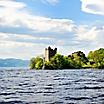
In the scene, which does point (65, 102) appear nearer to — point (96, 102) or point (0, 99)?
point (96, 102)

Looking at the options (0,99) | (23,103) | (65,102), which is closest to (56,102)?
(65,102)

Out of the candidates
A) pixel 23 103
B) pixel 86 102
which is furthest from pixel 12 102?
pixel 86 102

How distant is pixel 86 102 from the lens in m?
45.0

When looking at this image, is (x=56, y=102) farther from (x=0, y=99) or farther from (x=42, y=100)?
(x=0, y=99)

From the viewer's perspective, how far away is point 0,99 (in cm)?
4875

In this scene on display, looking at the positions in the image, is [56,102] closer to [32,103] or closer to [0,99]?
[32,103]

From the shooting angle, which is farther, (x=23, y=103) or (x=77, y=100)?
(x=77, y=100)

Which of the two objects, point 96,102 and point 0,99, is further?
point 0,99

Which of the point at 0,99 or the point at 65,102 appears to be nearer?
the point at 65,102

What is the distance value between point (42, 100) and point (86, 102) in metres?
5.57

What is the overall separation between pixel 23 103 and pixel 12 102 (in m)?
2.12

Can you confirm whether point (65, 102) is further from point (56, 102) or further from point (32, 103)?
point (32, 103)

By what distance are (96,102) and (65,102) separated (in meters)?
3.55

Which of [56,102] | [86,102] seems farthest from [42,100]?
[86,102]
